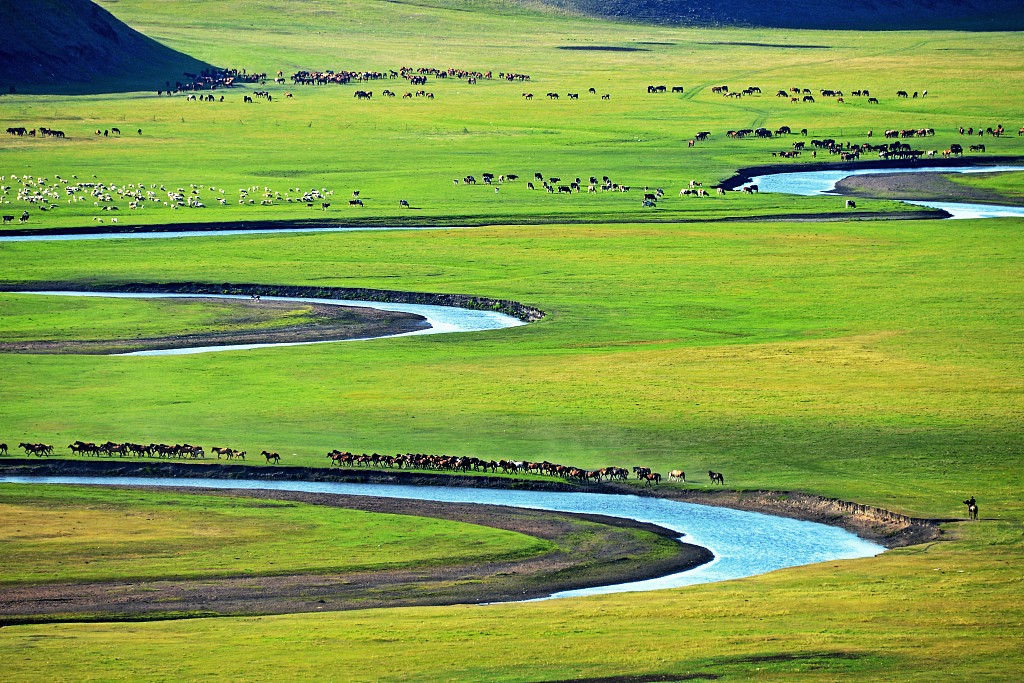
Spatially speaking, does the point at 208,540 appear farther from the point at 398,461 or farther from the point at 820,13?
the point at 820,13

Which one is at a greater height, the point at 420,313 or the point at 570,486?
the point at 420,313

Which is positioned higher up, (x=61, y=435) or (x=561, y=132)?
(x=561, y=132)

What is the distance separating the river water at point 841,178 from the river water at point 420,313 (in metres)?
32.3

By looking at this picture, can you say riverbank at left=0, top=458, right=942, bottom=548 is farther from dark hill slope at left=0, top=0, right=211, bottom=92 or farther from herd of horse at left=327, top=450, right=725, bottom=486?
dark hill slope at left=0, top=0, right=211, bottom=92

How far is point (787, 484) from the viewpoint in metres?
30.7

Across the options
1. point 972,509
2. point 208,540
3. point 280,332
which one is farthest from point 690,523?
point 280,332

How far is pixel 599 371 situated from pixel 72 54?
110732 millimetres

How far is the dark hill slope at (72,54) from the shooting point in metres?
132

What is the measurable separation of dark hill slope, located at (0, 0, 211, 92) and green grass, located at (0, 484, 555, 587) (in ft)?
358

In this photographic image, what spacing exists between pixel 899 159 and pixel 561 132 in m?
26.8

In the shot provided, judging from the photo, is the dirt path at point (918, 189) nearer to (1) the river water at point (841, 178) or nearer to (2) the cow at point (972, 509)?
(1) the river water at point (841, 178)

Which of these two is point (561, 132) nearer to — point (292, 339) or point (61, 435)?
point (292, 339)

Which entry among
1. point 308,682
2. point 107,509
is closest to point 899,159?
point 107,509

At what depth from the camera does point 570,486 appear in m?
31.4
